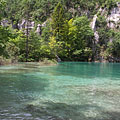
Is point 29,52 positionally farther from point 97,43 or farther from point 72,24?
point 97,43

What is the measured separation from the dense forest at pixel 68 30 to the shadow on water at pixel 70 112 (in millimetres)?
30507

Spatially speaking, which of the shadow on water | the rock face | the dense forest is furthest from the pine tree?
the shadow on water

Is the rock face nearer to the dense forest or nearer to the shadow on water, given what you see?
the dense forest

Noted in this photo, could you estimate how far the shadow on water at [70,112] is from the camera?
200 inches

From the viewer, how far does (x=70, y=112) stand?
5.54m

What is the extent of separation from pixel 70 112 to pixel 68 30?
43806 millimetres

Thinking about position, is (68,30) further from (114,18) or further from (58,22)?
(114,18)

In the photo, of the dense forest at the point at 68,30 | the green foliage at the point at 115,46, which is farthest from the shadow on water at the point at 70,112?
the green foliage at the point at 115,46

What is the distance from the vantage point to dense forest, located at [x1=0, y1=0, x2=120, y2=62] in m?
39.5

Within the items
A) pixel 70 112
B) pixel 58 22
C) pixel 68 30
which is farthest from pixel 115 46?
pixel 70 112

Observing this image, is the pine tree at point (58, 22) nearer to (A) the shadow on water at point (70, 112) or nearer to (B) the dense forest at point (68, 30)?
(B) the dense forest at point (68, 30)

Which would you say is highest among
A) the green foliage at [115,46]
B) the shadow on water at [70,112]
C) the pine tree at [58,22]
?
the pine tree at [58,22]

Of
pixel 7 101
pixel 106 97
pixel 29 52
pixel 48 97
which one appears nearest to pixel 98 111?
pixel 106 97

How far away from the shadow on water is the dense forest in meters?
30.5
